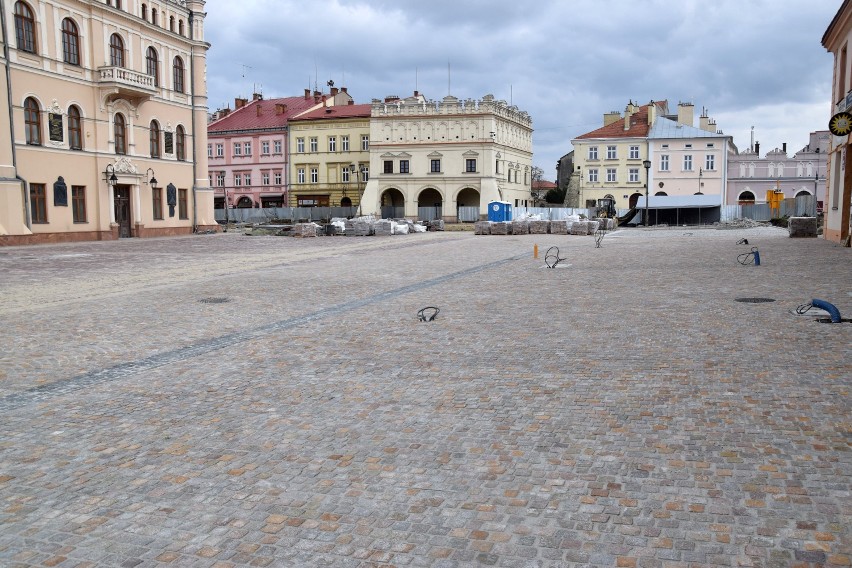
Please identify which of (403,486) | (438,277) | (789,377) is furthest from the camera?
(438,277)

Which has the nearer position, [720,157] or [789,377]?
[789,377]

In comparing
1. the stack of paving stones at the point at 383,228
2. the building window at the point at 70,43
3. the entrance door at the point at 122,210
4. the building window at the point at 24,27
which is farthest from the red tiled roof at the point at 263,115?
the building window at the point at 24,27

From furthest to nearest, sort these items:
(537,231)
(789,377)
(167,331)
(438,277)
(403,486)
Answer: (537,231) < (438,277) < (167,331) < (789,377) < (403,486)

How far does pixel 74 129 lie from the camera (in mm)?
35906

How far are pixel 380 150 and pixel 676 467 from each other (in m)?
68.8

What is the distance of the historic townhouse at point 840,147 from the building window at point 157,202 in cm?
3472

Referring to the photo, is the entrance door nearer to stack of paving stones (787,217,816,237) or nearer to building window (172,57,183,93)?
building window (172,57,183,93)

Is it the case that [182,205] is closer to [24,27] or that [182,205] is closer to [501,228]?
[24,27]

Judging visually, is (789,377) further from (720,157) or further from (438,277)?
(720,157)

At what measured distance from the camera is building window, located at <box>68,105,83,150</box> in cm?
3559

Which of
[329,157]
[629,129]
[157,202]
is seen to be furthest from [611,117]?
[157,202]

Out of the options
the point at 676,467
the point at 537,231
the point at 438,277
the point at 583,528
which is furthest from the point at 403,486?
the point at 537,231

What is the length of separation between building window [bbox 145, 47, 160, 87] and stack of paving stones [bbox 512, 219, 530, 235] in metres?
23.4

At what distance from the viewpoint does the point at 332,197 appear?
7500cm
